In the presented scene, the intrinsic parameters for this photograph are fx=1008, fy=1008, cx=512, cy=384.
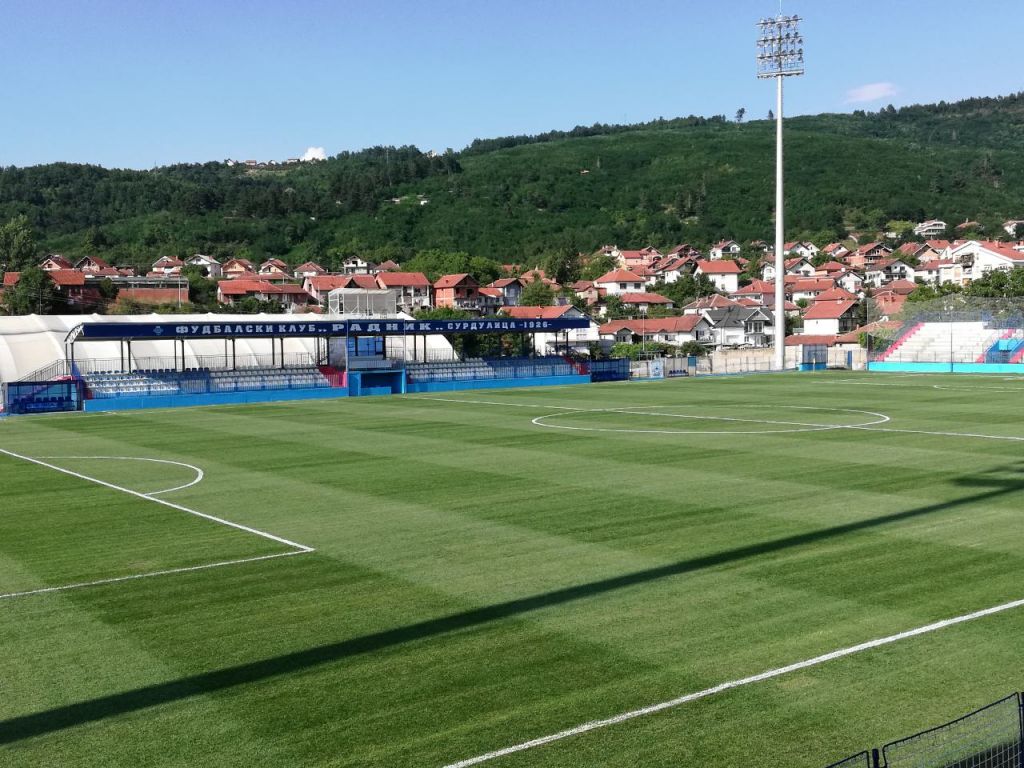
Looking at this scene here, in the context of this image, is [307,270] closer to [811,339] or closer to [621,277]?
[621,277]

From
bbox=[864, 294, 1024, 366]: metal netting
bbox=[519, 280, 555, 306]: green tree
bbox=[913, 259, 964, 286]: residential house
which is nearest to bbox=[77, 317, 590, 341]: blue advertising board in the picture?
bbox=[864, 294, 1024, 366]: metal netting

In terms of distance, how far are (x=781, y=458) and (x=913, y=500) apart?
6.71m

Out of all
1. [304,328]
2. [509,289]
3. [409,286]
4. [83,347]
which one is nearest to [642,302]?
[509,289]

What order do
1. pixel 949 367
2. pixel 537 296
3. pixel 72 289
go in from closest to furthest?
1. pixel 949 367
2. pixel 72 289
3. pixel 537 296

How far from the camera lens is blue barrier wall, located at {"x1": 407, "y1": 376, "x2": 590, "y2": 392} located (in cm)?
6134

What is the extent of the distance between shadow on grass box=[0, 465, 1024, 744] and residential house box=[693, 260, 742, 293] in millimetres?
173264

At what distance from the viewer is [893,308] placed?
125 meters

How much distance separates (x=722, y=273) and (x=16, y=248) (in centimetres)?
11787

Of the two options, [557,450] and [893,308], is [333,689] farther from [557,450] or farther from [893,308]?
[893,308]

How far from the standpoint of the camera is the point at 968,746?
8.62 metres

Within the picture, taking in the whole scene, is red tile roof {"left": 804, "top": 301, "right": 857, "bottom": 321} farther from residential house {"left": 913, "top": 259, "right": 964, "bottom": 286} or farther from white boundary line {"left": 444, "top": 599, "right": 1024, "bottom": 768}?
white boundary line {"left": 444, "top": 599, "right": 1024, "bottom": 768}

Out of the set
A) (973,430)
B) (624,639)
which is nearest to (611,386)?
(973,430)

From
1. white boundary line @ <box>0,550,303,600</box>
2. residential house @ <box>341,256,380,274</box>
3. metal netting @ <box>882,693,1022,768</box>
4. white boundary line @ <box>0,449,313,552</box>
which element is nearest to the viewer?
metal netting @ <box>882,693,1022,768</box>

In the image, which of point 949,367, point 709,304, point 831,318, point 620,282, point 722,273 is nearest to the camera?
point 949,367
